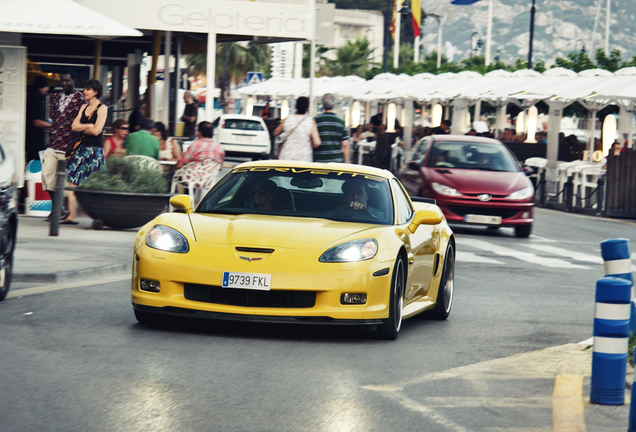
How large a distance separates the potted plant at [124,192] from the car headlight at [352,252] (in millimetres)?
7328

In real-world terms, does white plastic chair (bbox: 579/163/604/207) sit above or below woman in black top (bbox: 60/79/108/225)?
below

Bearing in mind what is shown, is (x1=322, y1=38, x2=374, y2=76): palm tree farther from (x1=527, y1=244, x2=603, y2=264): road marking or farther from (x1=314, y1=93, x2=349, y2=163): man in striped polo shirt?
(x1=314, y1=93, x2=349, y2=163): man in striped polo shirt

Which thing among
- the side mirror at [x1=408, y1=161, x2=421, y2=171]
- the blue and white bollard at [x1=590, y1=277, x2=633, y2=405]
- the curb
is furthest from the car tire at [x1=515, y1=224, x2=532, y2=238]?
the blue and white bollard at [x1=590, y1=277, x2=633, y2=405]

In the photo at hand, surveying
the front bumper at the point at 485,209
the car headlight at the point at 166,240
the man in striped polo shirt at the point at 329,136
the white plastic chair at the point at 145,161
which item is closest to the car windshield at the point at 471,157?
the front bumper at the point at 485,209

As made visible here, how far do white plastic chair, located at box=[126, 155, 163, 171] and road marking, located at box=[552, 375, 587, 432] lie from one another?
9013 millimetres

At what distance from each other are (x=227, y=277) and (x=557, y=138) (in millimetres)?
24685

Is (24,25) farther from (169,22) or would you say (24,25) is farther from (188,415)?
(188,415)

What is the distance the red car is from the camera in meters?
18.7

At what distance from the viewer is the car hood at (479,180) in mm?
18758

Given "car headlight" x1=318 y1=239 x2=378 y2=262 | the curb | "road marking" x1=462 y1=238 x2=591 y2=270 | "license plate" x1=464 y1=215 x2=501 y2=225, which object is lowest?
"road marking" x1=462 y1=238 x2=591 y2=270

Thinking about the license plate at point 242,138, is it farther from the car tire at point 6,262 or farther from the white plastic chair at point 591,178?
the car tire at point 6,262

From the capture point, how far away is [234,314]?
773cm

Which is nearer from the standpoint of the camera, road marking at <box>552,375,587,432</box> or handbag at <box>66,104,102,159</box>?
road marking at <box>552,375,587,432</box>

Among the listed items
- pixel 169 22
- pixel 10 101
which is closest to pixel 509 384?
pixel 10 101
